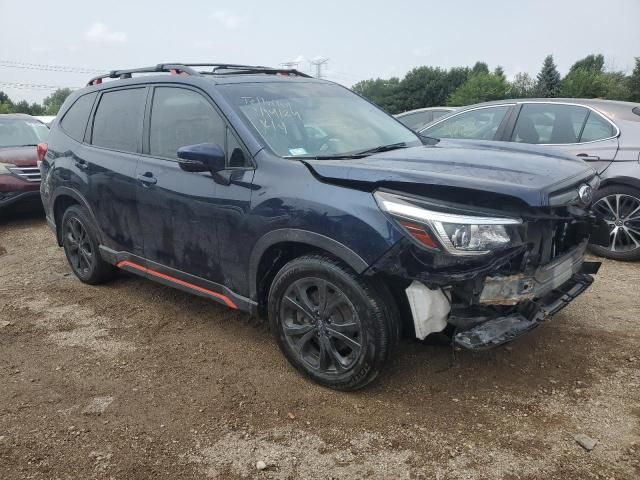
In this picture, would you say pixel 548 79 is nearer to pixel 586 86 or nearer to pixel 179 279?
pixel 586 86

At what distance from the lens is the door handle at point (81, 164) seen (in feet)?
14.8

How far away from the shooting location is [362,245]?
8.90 ft

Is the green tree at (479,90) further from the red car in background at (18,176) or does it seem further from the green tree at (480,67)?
the red car in background at (18,176)

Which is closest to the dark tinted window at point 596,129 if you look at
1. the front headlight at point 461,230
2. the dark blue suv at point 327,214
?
the dark blue suv at point 327,214

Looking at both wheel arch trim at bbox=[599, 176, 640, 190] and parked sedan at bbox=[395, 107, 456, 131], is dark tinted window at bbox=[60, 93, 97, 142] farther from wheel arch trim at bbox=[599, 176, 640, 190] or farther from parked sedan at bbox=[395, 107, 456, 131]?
parked sedan at bbox=[395, 107, 456, 131]

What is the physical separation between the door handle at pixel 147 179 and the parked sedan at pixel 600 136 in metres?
3.71

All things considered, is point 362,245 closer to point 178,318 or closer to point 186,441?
point 186,441

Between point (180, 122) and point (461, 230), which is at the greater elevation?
point (180, 122)

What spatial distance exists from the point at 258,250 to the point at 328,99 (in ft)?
4.75

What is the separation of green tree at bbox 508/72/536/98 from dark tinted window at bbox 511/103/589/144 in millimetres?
54721

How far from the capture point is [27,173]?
809cm

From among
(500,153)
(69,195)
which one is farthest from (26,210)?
(500,153)

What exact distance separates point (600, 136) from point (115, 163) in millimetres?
4610

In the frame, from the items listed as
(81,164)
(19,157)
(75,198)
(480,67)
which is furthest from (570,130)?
(480,67)
